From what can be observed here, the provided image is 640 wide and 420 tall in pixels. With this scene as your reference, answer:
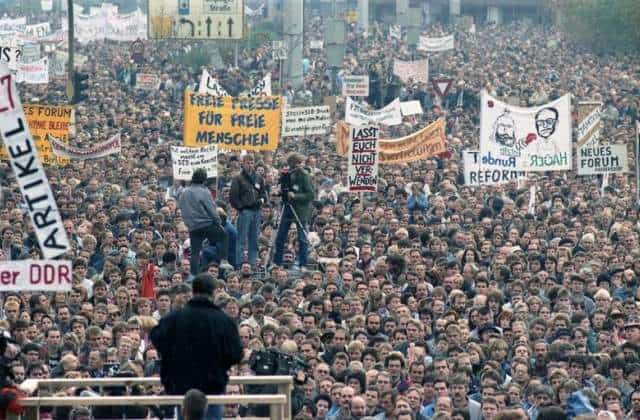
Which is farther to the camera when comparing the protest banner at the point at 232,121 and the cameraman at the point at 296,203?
the protest banner at the point at 232,121

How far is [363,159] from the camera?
1022 inches

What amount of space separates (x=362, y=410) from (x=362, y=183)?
11983 mm

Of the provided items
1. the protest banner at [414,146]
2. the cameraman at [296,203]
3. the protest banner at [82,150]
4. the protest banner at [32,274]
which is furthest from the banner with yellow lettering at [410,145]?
the protest banner at [32,274]

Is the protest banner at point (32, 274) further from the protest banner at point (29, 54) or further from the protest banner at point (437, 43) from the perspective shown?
the protest banner at point (437, 43)

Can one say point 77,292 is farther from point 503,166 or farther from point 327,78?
point 327,78

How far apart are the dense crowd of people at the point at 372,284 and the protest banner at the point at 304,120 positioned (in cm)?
72

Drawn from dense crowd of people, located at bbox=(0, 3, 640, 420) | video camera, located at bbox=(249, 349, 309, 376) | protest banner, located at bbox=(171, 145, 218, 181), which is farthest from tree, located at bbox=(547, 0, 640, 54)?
video camera, located at bbox=(249, 349, 309, 376)

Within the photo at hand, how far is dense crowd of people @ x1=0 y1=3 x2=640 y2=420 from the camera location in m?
14.6

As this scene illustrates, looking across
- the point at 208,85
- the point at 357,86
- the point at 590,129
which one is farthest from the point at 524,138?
the point at 357,86

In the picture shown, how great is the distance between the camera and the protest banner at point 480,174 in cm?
2620

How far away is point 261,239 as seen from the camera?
22500 millimetres

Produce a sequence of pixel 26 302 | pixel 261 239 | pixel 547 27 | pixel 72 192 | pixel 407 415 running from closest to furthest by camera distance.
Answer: pixel 407 415, pixel 26 302, pixel 261 239, pixel 72 192, pixel 547 27

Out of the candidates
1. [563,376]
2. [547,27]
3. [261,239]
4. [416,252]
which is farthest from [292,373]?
[547,27]

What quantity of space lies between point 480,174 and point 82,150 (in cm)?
548
